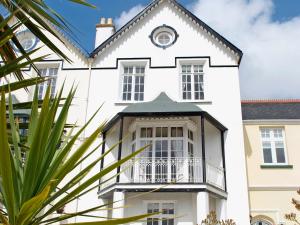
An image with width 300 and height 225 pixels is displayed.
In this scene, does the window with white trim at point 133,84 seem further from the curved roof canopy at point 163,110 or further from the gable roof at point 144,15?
the gable roof at point 144,15

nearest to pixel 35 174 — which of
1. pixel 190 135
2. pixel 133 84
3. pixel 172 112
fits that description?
pixel 172 112

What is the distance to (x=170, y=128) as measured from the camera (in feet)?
51.2

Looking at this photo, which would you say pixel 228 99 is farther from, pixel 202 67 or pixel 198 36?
pixel 198 36

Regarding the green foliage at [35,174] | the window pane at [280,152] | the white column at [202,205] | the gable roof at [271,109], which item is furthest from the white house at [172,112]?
the green foliage at [35,174]

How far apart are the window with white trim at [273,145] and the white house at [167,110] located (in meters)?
2.17

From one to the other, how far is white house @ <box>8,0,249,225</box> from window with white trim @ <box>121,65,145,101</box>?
46mm

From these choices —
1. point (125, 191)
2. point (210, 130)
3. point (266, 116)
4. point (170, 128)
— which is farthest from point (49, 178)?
point (266, 116)

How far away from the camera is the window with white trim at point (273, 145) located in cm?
1708

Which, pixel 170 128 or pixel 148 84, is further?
pixel 148 84

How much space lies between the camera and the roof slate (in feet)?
49.0

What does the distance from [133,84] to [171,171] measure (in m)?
4.65

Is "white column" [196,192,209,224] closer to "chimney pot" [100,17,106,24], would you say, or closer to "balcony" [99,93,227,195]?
"balcony" [99,93,227,195]

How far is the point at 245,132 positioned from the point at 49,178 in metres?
15.7

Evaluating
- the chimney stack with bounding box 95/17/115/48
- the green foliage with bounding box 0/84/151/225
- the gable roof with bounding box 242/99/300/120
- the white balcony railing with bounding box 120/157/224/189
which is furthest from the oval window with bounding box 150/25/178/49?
the green foliage with bounding box 0/84/151/225
